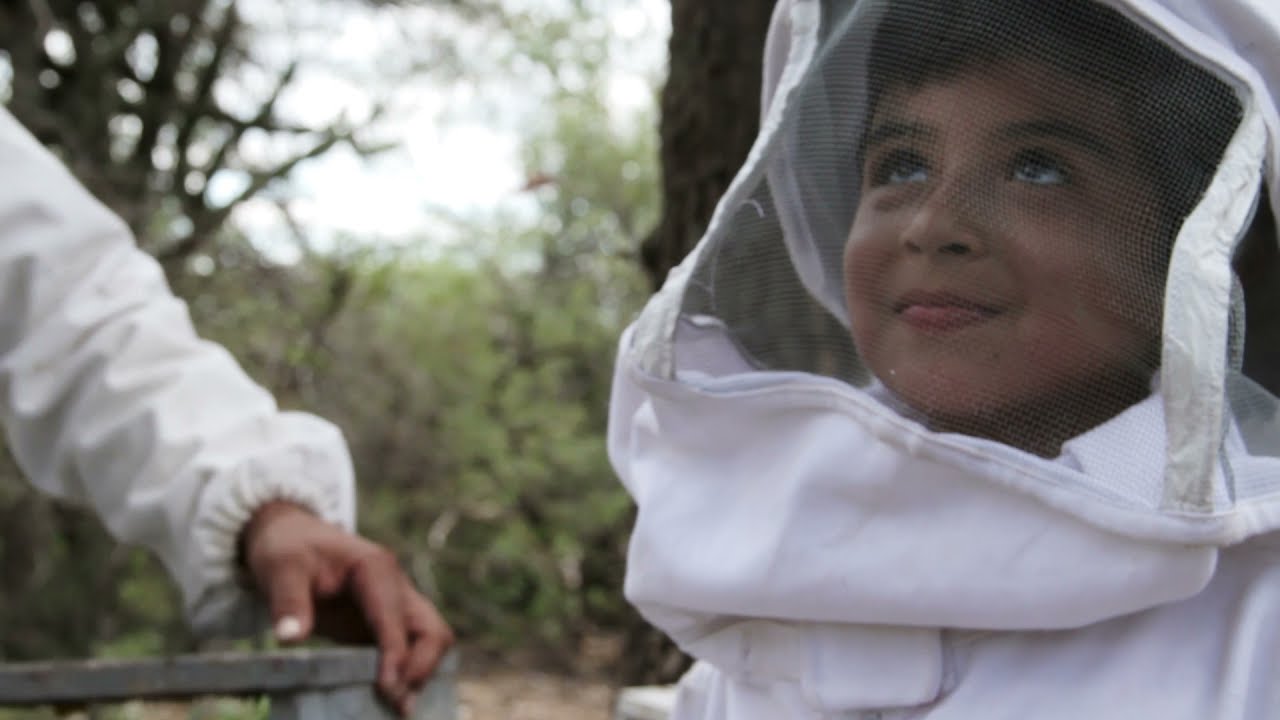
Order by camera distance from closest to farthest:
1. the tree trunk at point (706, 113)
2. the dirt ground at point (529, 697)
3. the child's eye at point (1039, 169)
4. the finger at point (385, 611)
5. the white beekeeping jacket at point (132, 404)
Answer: the child's eye at point (1039, 169) < the finger at point (385, 611) < the white beekeeping jacket at point (132, 404) < the tree trunk at point (706, 113) < the dirt ground at point (529, 697)

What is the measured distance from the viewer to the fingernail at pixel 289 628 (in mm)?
1515

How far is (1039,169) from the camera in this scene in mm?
1021

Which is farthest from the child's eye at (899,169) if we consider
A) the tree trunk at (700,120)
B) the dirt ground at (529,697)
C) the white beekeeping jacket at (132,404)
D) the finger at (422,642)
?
the dirt ground at (529,697)

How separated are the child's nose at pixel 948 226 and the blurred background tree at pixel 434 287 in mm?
1151

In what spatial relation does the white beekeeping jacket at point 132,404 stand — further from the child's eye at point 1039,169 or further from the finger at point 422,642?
the child's eye at point 1039,169

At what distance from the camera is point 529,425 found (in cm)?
608

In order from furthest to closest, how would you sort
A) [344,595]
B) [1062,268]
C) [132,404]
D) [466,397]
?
[466,397] < [132,404] < [344,595] < [1062,268]

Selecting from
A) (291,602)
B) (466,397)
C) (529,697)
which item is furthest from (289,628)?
(466,397)

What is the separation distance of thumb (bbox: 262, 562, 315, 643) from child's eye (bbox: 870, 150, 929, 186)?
0.77 meters

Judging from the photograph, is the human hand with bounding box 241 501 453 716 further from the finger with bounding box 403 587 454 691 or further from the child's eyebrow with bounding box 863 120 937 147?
the child's eyebrow with bounding box 863 120 937 147

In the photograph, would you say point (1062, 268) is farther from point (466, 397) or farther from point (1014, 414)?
point (466, 397)

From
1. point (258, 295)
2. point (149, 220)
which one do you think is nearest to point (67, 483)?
point (149, 220)

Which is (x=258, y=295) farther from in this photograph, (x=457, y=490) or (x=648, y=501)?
(x=648, y=501)

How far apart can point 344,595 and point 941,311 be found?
0.84 m
